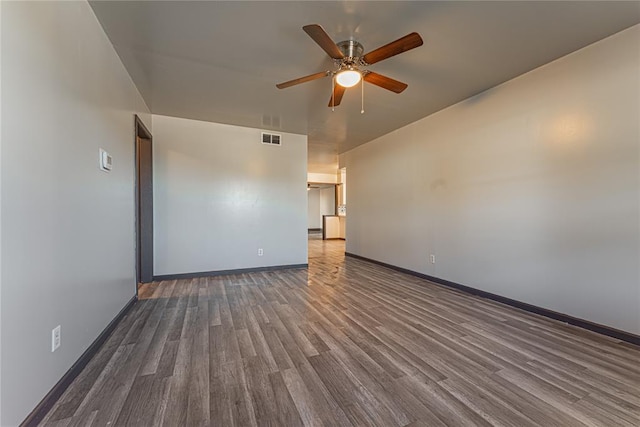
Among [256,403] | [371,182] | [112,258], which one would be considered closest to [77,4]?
[112,258]

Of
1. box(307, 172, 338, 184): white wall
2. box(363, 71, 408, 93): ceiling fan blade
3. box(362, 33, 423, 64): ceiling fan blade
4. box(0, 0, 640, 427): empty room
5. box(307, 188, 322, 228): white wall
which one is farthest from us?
box(307, 188, 322, 228): white wall

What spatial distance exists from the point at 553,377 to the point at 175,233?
4463 mm

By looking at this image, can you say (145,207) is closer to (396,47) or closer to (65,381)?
(65,381)

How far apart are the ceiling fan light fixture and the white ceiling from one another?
0.86 ft

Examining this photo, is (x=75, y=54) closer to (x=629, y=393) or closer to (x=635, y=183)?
(x=629, y=393)

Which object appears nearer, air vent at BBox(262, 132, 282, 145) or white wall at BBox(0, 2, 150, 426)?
white wall at BBox(0, 2, 150, 426)

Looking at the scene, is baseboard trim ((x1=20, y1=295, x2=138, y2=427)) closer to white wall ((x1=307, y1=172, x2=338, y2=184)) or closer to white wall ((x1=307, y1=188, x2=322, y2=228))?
white wall ((x1=307, y1=172, x2=338, y2=184))

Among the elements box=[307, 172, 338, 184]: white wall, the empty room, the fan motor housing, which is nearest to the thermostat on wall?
the empty room

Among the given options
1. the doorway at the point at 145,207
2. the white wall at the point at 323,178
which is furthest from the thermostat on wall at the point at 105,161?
the white wall at the point at 323,178

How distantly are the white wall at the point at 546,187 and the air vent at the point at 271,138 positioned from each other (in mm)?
2373

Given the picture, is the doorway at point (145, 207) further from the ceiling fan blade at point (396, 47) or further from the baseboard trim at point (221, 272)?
the ceiling fan blade at point (396, 47)

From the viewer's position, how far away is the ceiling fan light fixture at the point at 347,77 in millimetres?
2238

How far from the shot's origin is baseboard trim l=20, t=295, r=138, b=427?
1.25 meters

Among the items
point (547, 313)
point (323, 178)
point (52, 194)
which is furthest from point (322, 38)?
point (323, 178)
